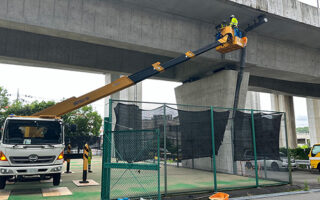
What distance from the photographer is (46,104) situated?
36750 mm

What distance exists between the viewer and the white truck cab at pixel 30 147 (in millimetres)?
8438

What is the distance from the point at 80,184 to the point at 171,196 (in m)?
4.12

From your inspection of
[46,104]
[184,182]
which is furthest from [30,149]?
[46,104]

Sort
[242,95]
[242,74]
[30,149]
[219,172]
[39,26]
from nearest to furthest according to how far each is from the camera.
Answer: [30,149], [39,26], [219,172], [242,74], [242,95]

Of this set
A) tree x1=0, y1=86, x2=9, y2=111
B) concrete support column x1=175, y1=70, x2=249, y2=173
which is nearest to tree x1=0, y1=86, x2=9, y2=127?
tree x1=0, y1=86, x2=9, y2=111

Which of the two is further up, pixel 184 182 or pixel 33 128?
pixel 33 128

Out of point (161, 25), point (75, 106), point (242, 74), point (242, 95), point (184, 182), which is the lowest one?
point (184, 182)

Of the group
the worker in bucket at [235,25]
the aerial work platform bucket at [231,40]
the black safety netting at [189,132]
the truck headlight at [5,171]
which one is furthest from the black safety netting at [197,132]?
the truck headlight at [5,171]

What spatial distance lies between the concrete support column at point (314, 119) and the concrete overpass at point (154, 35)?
28.8 metres

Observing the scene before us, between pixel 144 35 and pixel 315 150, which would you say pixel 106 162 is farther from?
pixel 315 150

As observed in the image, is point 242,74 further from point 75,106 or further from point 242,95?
point 75,106

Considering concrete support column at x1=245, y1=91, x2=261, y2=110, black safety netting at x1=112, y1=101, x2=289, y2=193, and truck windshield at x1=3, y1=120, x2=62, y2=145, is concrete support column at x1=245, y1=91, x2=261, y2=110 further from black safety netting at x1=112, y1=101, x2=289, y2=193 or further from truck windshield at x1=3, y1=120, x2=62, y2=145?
truck windshield at x1=3, y1=120, x2=62, y2=145

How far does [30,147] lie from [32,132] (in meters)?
0.73

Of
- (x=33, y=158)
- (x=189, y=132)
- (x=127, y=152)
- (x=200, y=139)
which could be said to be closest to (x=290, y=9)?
(x=200, y=139)
